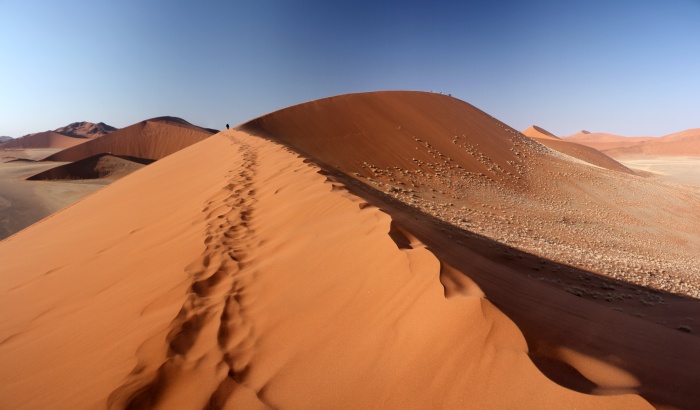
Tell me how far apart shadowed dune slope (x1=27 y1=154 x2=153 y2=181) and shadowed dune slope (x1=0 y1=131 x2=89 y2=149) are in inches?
1827

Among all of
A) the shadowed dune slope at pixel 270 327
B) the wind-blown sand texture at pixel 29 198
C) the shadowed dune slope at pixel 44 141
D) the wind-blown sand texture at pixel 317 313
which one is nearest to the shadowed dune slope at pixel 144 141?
the wind-blown sand texture at pixel 29 198

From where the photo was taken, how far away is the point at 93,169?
2520cm

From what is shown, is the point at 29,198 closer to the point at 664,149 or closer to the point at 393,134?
the point at 393,134

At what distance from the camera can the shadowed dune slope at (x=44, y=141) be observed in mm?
61803

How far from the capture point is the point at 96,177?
24875 mm

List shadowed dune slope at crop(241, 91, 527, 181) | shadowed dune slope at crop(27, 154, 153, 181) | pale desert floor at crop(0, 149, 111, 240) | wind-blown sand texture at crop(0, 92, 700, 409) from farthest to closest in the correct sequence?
shadowed dune slope at crop(27, 154, 153, 181) → pale desert floor at crop(0, 149, 111, 240) → shadowed dune slope at crop(241, 91, 527, 181) → wind-blown sand texture at crop(0, 92, 700, 409)

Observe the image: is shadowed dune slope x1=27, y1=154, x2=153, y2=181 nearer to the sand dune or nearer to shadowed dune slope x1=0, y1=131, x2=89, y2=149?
shadowed dune slope x1=0, y1=131, x2=89, y2=149

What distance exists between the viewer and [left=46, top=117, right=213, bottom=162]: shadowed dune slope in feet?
129

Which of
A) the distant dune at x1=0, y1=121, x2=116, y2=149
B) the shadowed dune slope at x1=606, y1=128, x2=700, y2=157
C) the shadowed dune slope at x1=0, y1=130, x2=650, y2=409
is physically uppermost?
the distant dune at x1=0, y1=121, x2=116, y2=149

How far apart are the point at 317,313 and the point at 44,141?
273ft

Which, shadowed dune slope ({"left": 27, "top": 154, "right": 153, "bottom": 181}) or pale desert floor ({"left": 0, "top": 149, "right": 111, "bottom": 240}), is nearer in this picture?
pale desert floor ({"left": 0, "top": 149, "right": 111, "bottom": 240})

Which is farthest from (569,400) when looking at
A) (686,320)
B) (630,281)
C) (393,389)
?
(630,281)

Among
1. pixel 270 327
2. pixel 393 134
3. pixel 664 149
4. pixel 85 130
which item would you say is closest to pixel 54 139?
pixel 85 130

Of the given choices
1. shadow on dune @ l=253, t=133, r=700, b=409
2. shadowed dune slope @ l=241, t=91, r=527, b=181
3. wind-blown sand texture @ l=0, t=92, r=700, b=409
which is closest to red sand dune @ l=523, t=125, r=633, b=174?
shadowed dune slope @ l=241, t=91, r=527, b=181
